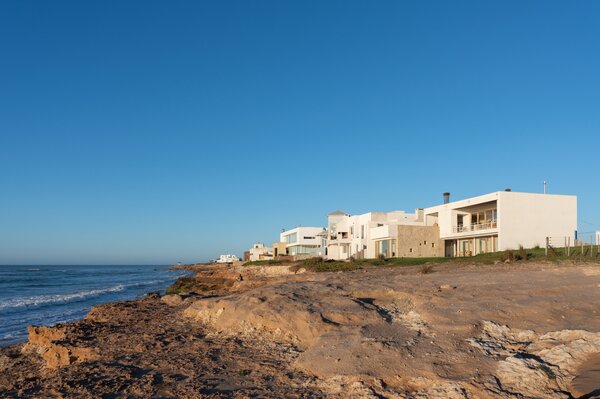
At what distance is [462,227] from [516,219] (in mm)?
5311

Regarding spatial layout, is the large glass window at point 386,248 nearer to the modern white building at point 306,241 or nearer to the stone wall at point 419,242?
the stone wall at point 419,242

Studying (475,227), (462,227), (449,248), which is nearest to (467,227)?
(462,227)

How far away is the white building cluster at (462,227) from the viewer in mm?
33094

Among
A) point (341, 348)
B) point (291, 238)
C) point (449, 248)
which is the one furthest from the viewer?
point (291, 238)

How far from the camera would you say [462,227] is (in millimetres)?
37812

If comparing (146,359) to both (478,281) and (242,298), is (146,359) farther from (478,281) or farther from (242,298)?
(478,281)

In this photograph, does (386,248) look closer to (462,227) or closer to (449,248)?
(449,248)

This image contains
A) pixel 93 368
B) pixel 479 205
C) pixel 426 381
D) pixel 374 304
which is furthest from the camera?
pixel 479 205

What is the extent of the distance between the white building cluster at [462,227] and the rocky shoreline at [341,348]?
2022cm

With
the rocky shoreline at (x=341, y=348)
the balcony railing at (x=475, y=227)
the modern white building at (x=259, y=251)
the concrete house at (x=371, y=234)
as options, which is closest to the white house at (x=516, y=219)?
the balcony railing at (x=475, y=227)

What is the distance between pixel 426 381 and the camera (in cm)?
657

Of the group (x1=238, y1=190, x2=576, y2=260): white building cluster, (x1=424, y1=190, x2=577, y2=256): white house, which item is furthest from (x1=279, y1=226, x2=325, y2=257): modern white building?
(x1=424, y1=190, x2=577, y2=256): white house

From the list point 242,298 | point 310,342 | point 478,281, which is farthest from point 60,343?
point 478,281

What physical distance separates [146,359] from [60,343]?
311 cm
